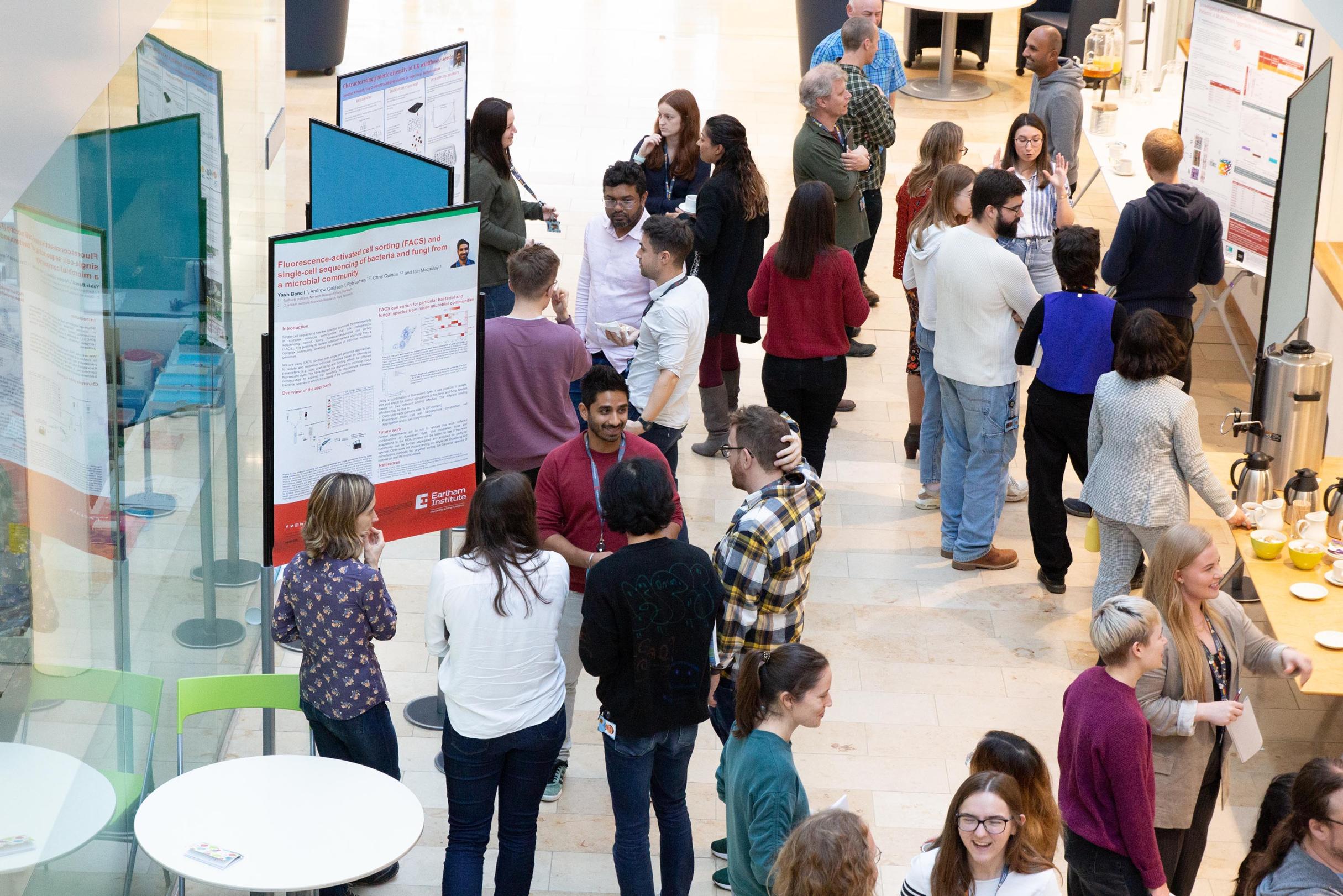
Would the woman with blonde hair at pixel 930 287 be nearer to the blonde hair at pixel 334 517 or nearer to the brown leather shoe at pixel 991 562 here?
the brown leather shoe at pixel 991 562

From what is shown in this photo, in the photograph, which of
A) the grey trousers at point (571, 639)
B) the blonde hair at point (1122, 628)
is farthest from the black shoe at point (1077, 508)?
the blonde hair at point (1122, 628)

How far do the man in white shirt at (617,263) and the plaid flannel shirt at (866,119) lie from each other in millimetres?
1965

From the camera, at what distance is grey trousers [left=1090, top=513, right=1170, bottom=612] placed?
5625 millimetres

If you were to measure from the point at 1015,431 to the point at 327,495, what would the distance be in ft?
11.3

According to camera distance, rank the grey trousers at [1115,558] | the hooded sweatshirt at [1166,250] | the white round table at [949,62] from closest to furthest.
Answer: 1. the grey trousers at [1115,558]
2. the hooded sweatshirt at [1166,250]
3. the white round table at [949,62]

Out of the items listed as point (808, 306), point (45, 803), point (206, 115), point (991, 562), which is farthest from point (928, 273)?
point (45, 803)

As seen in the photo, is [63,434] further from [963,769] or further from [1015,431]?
[1015,431]

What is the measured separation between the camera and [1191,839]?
4.25m

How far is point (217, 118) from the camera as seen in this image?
5.27m

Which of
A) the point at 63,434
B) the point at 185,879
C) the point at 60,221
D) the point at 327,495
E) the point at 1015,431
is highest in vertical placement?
the point at 60,221

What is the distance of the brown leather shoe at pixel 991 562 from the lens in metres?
6.57

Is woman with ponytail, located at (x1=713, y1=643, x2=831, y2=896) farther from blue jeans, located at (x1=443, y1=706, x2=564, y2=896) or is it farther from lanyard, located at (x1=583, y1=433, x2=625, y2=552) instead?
lanyard, located at (x1=583, y1=433, x2=625, y2=552)

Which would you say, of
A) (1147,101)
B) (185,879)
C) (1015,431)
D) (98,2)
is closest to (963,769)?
(1015,431)

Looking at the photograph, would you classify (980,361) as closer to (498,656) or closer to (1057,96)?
(498,656)
